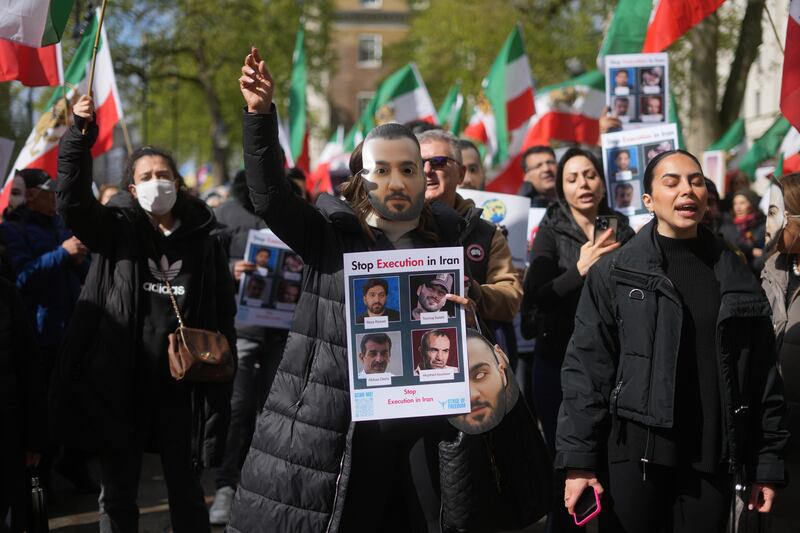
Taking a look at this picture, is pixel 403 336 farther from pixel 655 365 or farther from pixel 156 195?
pixel 156 195

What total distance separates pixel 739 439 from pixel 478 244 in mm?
1425

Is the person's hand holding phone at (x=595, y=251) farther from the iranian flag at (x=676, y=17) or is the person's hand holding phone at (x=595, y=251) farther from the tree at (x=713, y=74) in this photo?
the tree at (x=713, y=74)

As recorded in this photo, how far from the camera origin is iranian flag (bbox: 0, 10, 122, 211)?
25.5 feet

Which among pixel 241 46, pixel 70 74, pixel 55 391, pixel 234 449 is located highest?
pixel 241 46

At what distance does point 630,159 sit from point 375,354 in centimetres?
307

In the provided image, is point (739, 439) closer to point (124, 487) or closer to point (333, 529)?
point (333, 529)

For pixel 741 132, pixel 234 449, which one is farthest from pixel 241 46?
pixel 234 449

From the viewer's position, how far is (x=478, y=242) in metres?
4.62

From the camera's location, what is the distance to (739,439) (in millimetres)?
3693

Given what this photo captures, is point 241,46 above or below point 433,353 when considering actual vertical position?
above

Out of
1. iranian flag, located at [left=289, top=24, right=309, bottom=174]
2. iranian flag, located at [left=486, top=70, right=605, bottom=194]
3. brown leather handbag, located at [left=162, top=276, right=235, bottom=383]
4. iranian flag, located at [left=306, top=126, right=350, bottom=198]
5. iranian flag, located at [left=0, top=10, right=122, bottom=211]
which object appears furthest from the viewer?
iranian flag, located at [left=306, top=126, right=350, bottom=198]

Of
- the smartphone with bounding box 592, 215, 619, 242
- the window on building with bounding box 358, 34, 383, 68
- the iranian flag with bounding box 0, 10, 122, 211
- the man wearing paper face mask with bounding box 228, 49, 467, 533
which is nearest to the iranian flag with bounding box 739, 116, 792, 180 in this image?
the iranian flag with bounding box 0, 10, 122, 211

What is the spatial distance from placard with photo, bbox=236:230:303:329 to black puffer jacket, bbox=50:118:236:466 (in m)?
1.54

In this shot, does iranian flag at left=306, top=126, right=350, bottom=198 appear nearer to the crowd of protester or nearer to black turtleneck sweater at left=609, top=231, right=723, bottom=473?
the crowd of protester
